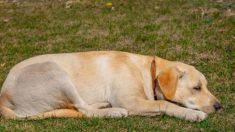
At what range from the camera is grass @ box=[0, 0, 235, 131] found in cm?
718

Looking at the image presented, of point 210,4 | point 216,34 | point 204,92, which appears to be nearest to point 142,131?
point 204,92

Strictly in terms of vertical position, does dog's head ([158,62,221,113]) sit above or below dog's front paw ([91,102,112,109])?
above

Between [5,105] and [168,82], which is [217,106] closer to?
[168,82]

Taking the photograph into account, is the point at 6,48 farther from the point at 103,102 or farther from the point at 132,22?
the point at 103,102

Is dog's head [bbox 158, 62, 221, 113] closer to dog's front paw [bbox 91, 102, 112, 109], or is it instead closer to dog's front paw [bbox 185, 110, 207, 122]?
dog's front paw [bbox 185, 110, 207, 122]

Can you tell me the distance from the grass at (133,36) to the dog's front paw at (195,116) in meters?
0.08

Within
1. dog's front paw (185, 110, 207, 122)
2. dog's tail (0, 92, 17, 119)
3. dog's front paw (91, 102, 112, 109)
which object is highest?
dog's tail (0, 92, 17, 119)

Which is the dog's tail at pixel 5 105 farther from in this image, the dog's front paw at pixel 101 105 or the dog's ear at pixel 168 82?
the dog's ear at pixel 168 82

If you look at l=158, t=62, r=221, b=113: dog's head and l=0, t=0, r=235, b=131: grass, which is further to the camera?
l=158, t=62, r=221, b=113: dog's head

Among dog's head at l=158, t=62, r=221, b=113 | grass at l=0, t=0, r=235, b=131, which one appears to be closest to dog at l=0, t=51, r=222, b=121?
dog's head at l=158, t=62, r=221, b=113

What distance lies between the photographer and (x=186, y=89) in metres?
7.62

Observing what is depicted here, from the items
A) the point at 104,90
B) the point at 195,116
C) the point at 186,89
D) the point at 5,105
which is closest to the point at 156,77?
the point at 186,89

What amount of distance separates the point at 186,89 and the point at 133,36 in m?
4.27

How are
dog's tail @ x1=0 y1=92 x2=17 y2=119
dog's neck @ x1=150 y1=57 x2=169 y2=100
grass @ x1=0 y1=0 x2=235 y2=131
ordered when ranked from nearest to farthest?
grass @ x1=0 y1=0 x2=235 y2=131 < dog's tail @ x1=0 y1=92 x2=17 y2=119 < dog's neck @ x1=150 y1=57 x2=169 y2=100
